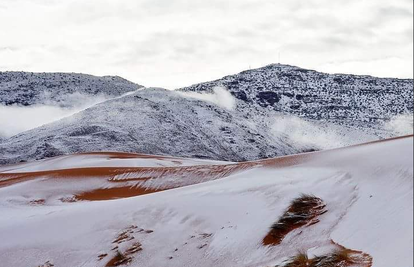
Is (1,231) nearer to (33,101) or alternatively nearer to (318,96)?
(33,101)

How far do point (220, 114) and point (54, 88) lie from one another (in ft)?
74.6

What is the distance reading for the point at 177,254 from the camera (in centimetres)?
874

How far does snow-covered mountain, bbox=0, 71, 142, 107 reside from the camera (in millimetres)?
66188

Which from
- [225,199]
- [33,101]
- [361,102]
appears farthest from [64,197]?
[361,102]

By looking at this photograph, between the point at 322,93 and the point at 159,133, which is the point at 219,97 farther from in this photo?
the point at 159,133

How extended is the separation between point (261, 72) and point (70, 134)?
144 feet

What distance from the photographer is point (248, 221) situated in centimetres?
892

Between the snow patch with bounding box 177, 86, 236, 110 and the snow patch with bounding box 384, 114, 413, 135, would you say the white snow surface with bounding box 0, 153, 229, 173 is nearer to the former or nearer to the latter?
the snow patch with bounding box 177, 86, 236, 110

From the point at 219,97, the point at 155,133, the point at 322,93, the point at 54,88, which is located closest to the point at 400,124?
the point at 322,93

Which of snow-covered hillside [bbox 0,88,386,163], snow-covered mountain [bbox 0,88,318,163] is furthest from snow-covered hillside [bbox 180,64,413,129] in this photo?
snow-covered mountain [bbox 0,88,318,163]

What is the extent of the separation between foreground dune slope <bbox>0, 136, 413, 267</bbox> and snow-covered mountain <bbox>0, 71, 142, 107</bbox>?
54.9 metres

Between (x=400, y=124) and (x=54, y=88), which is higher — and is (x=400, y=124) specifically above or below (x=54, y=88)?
below

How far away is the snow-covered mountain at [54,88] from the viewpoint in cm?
6619

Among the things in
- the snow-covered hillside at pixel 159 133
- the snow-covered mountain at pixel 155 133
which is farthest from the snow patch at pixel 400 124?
the snow-covered mountain at pixel 155 133
